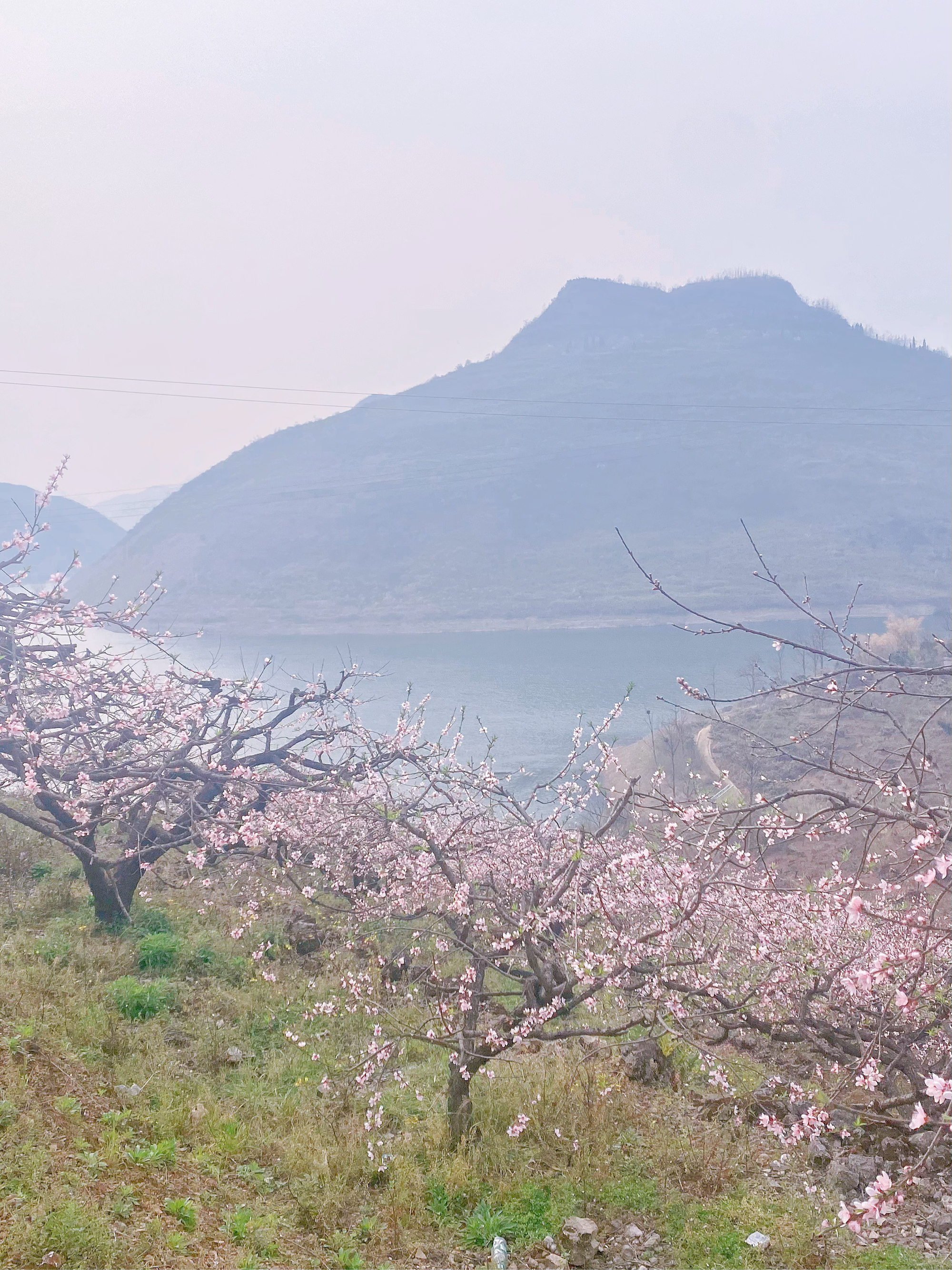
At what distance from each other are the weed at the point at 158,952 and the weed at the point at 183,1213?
422 centimetres

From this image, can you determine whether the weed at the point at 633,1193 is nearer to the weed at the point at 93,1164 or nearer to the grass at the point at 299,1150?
the grass at the point at 299,1150

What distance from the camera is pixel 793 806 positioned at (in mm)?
22797

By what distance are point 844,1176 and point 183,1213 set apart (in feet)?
15.2

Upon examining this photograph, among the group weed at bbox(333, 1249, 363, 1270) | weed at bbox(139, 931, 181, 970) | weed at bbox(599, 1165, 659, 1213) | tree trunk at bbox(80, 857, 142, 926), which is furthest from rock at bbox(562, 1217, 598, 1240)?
tree trunk at bbox(80, 857, 142, 926)

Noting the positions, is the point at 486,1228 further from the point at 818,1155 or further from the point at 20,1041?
the point at 20,1041

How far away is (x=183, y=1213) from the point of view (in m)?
4.98

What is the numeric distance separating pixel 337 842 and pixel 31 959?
375cm

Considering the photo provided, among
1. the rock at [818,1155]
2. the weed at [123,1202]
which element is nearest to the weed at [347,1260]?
the weed at [123,1202]

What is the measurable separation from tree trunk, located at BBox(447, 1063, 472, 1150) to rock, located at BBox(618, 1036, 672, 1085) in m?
1.85

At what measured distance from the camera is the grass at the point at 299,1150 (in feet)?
16.2

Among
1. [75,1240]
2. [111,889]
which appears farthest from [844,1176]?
[111,889]

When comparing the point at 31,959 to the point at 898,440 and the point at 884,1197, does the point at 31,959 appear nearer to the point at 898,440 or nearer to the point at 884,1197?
the point at 884,1197

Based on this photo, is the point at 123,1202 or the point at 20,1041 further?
the point at 20,1041

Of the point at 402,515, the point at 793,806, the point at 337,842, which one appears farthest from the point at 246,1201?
the point at 402,515
